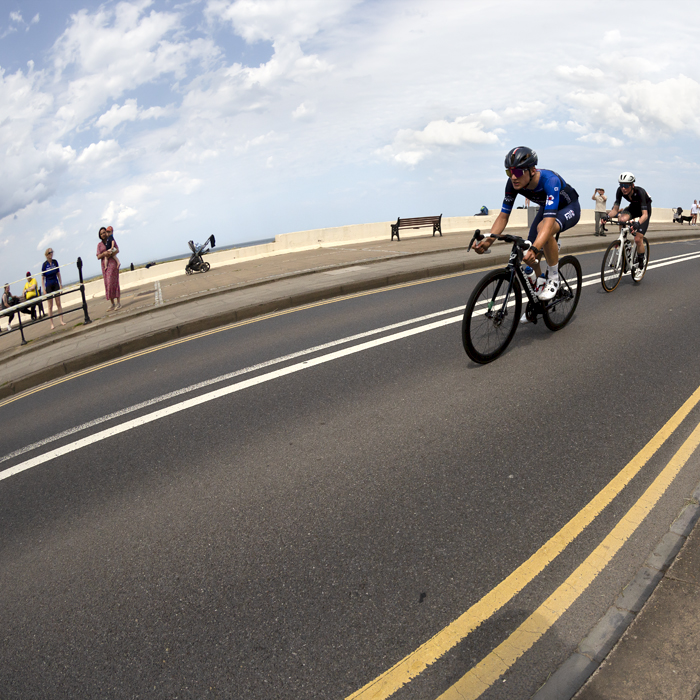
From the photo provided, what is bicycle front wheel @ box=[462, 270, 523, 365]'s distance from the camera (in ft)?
20.0

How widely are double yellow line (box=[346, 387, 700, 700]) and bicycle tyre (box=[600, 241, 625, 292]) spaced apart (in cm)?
650

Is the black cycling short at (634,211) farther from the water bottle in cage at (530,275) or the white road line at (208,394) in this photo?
the water bottle in cage at (530,275)

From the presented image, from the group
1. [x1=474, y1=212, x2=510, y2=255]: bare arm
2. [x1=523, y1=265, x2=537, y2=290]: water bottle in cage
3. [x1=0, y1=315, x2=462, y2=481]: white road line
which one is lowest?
[x1=0, y1=315, x2=462, y2=481]: white road line

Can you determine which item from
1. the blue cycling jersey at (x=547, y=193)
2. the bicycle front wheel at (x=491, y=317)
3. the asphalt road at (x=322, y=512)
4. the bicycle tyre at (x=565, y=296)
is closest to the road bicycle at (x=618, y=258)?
the bicycle tyre at (x=565, y=296)

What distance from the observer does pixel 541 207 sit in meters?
6.89

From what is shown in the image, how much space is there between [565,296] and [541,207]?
1.32m

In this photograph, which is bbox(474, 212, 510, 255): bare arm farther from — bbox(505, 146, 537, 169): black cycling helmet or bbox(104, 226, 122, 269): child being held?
bbox(104, 226, 122, 269): child being held

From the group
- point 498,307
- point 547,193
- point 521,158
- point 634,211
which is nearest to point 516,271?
point 498,307

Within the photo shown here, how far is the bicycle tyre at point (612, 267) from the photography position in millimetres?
9891

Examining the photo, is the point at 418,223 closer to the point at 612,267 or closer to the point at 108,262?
the point at 108,262

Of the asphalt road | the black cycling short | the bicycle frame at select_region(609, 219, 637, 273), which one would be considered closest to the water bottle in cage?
the asphalt road

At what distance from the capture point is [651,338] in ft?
23.5

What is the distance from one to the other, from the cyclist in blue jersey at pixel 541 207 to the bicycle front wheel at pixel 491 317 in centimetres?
35

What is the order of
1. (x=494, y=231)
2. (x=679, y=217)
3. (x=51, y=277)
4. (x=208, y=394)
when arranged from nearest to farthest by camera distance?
(x=494, y=231), (x=208, y=394), (x=51, y=277), (x=679, y=217)
